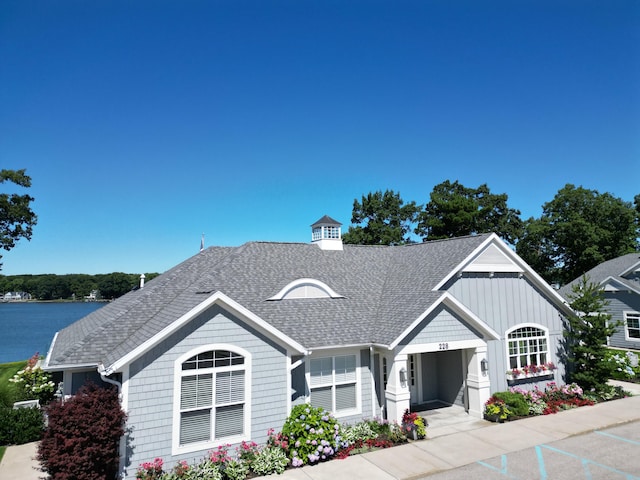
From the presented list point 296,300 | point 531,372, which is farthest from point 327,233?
point 531,372

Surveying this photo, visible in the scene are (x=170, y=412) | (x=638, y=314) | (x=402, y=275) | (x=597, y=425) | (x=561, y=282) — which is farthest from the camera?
(x=561, y=282)

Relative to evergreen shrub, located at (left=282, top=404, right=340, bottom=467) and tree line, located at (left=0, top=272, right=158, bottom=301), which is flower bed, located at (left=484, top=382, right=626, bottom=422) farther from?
tree line, located at (left=0, top=272, right=158, bottom=301)

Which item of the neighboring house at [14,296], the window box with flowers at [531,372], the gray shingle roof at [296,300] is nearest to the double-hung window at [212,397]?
the gray shingle roof at [296,300]

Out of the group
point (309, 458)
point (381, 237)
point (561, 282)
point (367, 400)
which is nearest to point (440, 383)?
point (367, 400)

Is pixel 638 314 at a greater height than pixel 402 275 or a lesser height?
lesser

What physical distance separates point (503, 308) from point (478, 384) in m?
3.55

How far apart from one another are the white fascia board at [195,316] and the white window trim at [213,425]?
2.56 ft

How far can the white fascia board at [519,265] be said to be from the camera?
592 inches

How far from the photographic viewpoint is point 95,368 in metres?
10.2

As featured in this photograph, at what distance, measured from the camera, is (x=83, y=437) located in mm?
8352

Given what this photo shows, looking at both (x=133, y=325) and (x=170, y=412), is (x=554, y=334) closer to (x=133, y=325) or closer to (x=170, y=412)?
(x=170, y=412)

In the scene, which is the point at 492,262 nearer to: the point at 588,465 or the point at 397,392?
the point at 397,392

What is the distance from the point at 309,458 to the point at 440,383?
7786 mm

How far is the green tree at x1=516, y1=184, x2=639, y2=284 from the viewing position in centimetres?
4797
